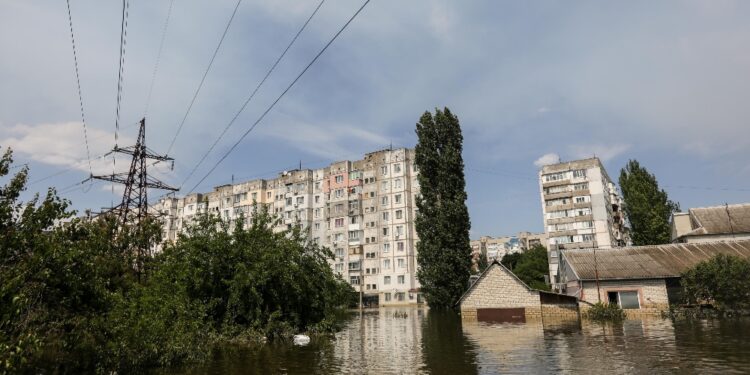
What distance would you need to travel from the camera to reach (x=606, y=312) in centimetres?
3769

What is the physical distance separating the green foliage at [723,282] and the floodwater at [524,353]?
3.88 metres

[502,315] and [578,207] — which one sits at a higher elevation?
[578,207]

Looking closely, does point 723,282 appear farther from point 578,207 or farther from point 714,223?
point 578,207

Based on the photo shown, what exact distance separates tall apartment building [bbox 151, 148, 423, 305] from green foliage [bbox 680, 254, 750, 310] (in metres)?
52.7

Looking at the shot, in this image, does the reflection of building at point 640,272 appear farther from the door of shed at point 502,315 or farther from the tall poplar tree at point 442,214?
the tall poplar tree at point 442,214

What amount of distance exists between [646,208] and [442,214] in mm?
33525

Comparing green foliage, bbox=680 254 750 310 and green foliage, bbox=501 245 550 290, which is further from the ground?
green foliage, bbox=501 245 550 290

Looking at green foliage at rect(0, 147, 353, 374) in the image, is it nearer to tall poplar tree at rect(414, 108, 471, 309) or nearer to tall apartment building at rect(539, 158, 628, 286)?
tall poplar tree at rect(414, 108, 471, 309)

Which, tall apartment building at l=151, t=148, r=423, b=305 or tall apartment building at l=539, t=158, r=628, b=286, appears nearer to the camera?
tall apartment building at l=539, t=158, r=628, b=286

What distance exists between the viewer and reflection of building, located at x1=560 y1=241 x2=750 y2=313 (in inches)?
1554

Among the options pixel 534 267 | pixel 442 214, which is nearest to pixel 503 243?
pixel 534 267

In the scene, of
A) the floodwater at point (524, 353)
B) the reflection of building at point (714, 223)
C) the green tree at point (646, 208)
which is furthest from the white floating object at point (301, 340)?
the green tree at point (646, 208)

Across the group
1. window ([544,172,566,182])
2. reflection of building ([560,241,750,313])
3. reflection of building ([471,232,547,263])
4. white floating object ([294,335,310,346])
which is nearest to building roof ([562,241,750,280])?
reflection of building ([560,241,750,313])

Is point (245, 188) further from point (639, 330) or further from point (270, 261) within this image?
point (639, 330)
